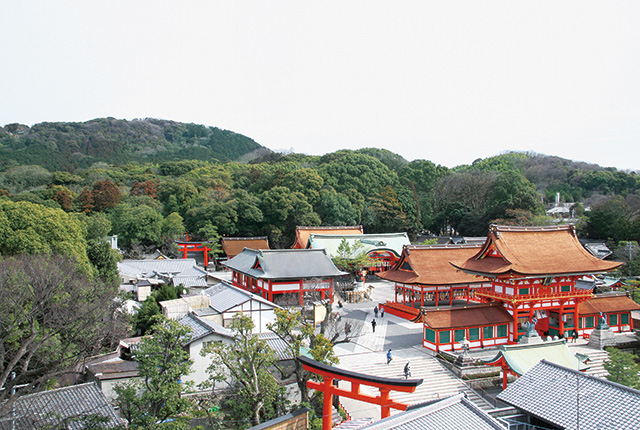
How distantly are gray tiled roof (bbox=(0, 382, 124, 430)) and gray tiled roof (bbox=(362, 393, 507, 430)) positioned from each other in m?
7.60

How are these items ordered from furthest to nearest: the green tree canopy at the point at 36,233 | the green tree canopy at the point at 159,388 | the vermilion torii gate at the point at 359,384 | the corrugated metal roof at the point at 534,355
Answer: the green tree canopy at the point at 36,233
the corrugated metal roof at the point at 534,355
the green tree canopy at the point at 159,388
the vermilion torii gate at the point at 359,384

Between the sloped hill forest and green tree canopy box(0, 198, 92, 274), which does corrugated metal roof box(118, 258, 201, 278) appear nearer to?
the sloped hill forest

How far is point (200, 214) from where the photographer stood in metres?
45.3

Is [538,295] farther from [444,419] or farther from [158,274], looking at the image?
[158,274]

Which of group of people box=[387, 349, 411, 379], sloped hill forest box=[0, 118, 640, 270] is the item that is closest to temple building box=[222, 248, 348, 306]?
group of people box=[387, 349, 411, 379]

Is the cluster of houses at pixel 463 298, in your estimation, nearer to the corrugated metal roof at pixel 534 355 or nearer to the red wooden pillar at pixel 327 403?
the corrugated metal roof at pixel 534 355

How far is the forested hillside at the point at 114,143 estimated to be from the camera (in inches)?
3514

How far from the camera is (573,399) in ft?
36.6

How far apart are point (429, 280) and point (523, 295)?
493 cm

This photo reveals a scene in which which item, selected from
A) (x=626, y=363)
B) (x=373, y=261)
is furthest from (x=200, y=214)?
(x=626, y=363)

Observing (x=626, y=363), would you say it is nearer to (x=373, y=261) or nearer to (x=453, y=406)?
(x=453, y=406)

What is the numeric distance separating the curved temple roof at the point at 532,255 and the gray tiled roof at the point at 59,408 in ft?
55.2

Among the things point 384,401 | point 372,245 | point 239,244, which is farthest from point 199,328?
point 239,244

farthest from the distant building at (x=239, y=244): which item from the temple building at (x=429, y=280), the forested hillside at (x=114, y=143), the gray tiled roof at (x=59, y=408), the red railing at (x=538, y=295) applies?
the forested hillside at (x=114, y=143)
